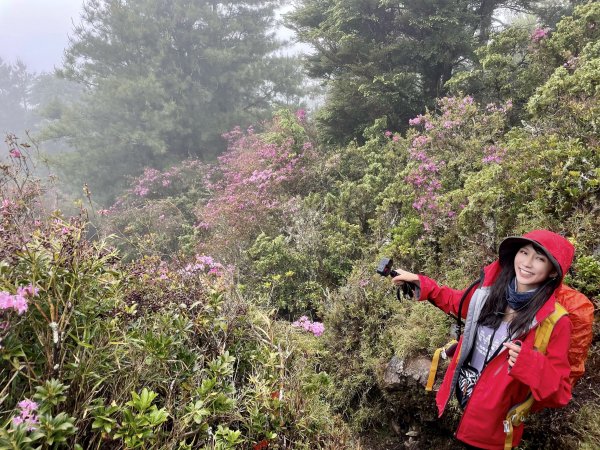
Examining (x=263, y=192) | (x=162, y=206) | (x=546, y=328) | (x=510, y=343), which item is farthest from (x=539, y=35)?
(x=162, y=206)

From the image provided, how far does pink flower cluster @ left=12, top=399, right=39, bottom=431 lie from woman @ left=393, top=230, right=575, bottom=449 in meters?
1.85

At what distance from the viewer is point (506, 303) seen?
1858 millimetres

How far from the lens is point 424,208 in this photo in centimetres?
467

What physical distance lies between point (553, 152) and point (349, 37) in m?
5.21

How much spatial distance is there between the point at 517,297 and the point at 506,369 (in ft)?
1.18

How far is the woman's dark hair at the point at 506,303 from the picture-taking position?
1677 mm

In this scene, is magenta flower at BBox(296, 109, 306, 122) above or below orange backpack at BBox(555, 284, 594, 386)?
above

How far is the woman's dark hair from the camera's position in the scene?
168 centimetres

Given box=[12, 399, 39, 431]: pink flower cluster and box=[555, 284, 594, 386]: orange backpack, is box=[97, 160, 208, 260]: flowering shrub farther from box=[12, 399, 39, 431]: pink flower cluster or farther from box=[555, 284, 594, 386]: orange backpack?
box=[555, 284, 594, 386]: orange backpack

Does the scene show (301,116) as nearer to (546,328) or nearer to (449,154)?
(449,154)

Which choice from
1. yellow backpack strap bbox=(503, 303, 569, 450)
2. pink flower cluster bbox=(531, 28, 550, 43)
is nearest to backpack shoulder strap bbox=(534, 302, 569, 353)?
yellow backpack strap bbox=(503, 303, 569, 450)

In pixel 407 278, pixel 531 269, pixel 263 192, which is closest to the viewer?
pixel 531 269

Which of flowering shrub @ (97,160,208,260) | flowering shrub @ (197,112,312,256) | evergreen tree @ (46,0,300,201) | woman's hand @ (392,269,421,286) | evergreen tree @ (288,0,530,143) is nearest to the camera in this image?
woman's hand @ (392,269,421,286)

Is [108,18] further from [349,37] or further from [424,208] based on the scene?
[424,208]
